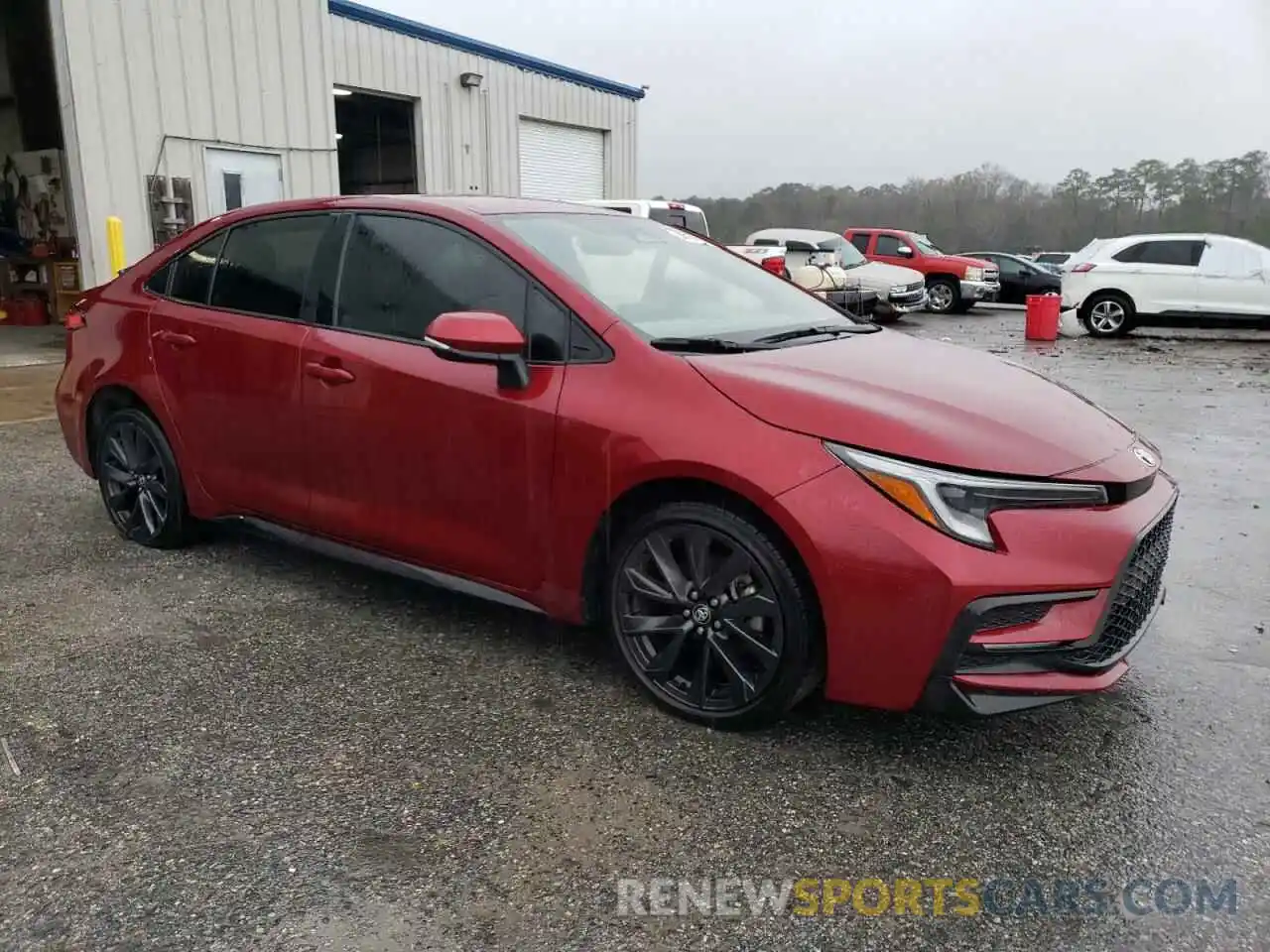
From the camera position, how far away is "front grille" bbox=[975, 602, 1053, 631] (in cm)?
245

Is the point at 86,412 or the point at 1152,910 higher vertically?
the point at 86,412

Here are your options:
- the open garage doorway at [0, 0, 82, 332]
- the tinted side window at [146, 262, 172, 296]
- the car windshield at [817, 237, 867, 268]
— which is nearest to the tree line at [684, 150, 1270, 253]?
the car windshield at [817, 237, 867, 268]

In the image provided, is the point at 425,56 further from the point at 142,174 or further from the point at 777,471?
the point at 777,471

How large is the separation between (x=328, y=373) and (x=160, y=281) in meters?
1.33

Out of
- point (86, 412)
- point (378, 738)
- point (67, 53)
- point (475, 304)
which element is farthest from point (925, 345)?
point (67, 53)

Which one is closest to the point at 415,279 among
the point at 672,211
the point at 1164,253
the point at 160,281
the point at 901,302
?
the point at 160,281

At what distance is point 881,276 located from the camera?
18703 millimetres

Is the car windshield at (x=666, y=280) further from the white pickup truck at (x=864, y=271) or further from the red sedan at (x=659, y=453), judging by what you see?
the white pickup truck at (x=864, y=271)

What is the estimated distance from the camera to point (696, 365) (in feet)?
9.46

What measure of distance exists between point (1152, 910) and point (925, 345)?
1.96 m

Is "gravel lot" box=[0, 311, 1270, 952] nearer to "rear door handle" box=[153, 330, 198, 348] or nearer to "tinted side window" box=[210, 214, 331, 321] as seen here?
"rear door handle" box=[153, 330, 198, 348]

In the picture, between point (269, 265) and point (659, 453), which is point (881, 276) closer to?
point (269, 265)

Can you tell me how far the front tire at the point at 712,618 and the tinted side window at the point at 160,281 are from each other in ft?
8.41

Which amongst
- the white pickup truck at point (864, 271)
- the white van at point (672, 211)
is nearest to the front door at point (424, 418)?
the white van at point (672, 211)
